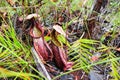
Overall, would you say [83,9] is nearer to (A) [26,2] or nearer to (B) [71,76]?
(A) [26,2]

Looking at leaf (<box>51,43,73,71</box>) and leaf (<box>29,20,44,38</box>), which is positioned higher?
leaf (<box>29,20,44,38</box>)

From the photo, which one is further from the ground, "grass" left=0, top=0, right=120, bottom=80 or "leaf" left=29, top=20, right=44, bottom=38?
"leaf" left=29, top=20, right=44, bottom=38

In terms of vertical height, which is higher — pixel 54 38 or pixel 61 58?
pixel 54 38

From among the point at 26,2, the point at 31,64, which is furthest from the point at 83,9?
the point at 31,64

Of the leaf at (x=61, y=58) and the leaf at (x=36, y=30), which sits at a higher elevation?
the leaf at (x=36, y=30)

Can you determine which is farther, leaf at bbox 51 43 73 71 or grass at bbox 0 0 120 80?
leaf at bbox 51 43 73 71

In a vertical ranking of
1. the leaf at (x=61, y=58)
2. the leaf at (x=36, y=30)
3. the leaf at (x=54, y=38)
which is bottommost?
the leaf at (x=61, y=58)

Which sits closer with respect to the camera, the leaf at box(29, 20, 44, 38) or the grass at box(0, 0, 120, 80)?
the grass at box(0, 0, 120, 80)

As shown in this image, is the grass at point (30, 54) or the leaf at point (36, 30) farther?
the leaf at point (36, 30)

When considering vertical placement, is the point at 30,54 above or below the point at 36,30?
below

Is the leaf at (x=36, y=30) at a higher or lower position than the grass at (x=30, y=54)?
higher

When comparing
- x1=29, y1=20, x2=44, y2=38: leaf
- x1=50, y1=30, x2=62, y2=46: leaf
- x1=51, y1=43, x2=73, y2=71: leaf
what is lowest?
x1=51, y1=43, x2=73, y2=71: leaf

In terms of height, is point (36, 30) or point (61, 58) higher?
point (36, 30)
